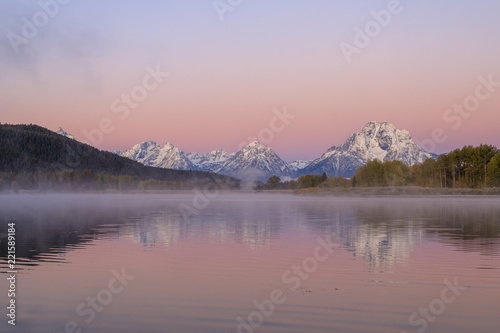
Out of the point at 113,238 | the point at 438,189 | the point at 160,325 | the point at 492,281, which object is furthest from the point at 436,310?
the point at 438,189

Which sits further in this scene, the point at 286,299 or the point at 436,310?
the point at 286,299

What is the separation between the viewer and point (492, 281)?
70.5ft

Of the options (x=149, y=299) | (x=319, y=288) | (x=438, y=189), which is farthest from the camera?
(x=438, y=189)

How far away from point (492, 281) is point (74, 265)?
67.0 feet

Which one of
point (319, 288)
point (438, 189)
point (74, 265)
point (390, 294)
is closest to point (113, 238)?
point (74, 265)

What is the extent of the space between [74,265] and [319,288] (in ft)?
43.3

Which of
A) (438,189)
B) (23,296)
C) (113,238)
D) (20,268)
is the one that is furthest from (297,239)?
(438,189)

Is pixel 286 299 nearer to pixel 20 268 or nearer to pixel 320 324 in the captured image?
pixel 320 324

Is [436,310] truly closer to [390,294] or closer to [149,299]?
[390,294]

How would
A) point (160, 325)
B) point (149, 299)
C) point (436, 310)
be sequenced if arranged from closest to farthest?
point (160, 325) → point (436, 310) → point (149, 299)

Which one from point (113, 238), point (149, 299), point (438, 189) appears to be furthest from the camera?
point (438, 189)

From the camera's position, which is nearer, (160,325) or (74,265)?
(160,325)

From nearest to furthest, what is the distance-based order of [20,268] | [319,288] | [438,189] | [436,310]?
[436,310], [319,288], [20,268], [438,189]

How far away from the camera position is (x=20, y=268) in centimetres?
2420
